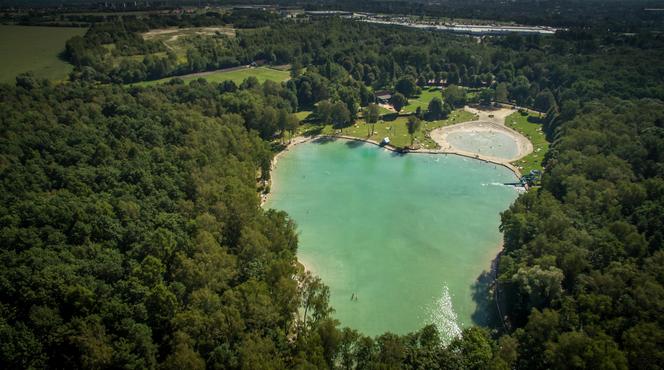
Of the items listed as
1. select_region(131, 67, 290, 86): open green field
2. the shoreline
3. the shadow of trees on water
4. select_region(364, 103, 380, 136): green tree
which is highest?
select_region(131, 67, 290, 86): open green field

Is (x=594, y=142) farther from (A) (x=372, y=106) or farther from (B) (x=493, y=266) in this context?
(A) (x=372, y=106)

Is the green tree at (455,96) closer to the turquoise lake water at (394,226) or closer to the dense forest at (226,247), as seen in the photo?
the dense forest at (226,247)

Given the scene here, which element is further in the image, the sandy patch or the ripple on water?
the sandy patch

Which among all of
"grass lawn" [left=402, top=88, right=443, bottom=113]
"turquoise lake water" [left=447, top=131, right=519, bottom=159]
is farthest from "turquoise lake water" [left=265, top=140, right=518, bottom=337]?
"grass lawn" [left=402, top=88, right=443, bottom=113]

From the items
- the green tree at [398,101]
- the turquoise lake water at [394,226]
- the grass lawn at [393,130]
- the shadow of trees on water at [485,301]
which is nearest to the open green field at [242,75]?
the grass lawn at [393,130]

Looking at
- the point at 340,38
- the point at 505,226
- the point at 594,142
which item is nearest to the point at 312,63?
the point at 340,38

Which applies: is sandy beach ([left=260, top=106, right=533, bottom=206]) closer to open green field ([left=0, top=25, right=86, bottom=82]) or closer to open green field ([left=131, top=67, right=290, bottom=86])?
open green field ([left=131, top=67, right=290, bottom=86])

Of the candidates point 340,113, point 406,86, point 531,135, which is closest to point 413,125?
point 340,113
